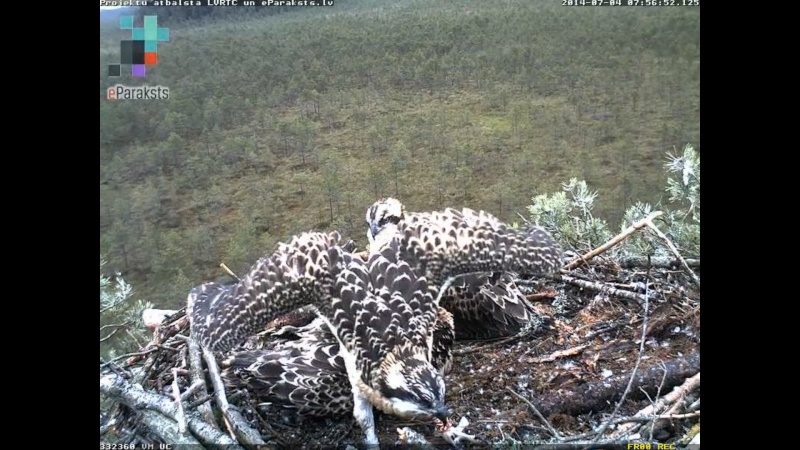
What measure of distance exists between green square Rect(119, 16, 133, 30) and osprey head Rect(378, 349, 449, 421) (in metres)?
1.78

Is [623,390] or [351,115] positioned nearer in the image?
[623,390]

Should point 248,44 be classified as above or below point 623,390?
above

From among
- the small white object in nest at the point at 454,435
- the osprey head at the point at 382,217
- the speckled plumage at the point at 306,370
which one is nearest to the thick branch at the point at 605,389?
the small white object in nest at the point at 454,435

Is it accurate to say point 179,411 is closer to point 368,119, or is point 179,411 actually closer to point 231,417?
point 231,417

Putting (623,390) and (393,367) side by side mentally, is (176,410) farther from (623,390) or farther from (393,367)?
(623,390)

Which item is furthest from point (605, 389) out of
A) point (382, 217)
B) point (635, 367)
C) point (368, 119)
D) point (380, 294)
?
point (368, 119)

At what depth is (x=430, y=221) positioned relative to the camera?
8.30ft

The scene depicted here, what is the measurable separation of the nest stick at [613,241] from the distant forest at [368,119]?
0.77 feet

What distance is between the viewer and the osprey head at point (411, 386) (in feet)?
6.72

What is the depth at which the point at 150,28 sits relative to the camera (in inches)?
108

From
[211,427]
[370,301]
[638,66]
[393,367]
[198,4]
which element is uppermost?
[198,4]
